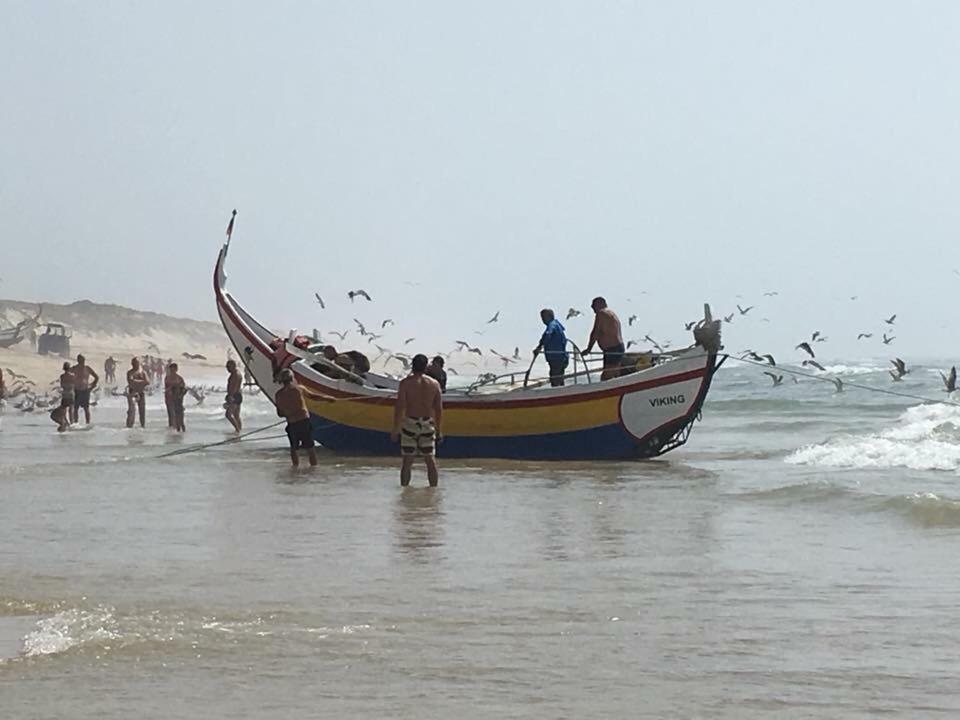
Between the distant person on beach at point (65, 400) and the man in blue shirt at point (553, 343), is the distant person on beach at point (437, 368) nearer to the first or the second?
the man in blue shirt at point (553, 343)

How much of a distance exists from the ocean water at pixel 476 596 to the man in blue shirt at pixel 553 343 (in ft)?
9.10

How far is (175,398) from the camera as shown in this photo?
28.4m

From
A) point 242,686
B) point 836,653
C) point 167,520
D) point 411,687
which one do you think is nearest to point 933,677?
point 836,653

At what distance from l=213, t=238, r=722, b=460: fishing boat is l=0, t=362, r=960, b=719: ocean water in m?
2.01

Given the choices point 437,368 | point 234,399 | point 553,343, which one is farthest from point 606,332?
point 234,399

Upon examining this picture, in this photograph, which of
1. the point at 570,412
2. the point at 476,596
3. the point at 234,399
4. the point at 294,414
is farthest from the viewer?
the point at 234,399

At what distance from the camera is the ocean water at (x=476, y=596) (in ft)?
20.4

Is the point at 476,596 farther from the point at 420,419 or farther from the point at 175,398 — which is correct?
the point at 175,398

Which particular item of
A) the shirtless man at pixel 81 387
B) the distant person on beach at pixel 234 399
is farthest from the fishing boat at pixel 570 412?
the shirtless man at pixel 81 387

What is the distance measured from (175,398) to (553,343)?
11.2 metres

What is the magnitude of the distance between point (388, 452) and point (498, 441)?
5.61 ft

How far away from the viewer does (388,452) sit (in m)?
20.2

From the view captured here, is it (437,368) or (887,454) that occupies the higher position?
(437,368)

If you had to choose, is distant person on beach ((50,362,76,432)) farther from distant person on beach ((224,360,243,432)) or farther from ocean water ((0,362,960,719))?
ocean water ((0,362,960,719))
